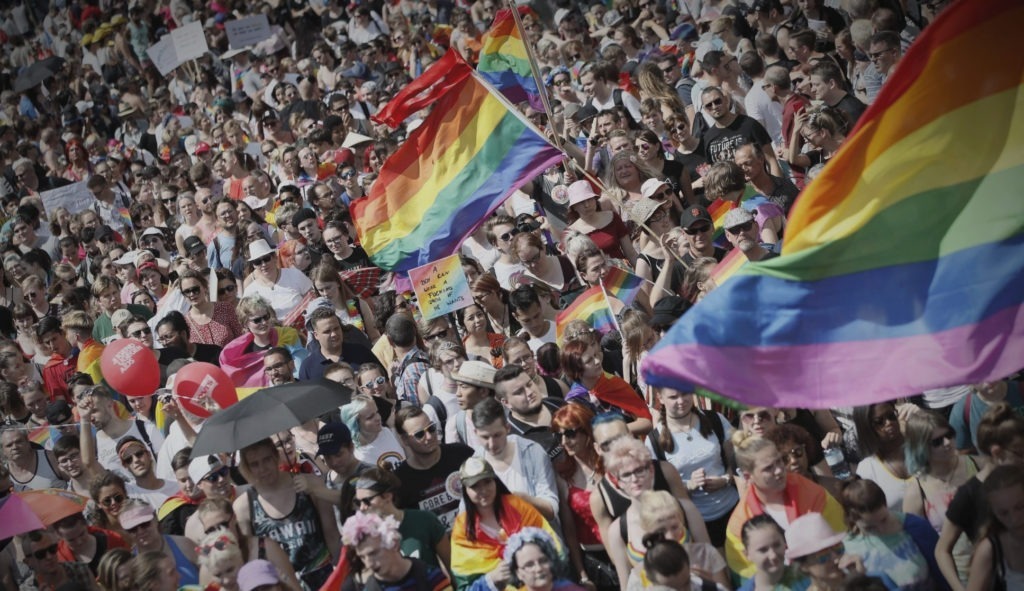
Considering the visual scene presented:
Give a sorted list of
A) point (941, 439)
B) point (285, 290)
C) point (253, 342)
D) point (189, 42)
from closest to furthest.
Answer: point (941, 439) → point (253, 342) → point (285, 290) → point (189, 42)

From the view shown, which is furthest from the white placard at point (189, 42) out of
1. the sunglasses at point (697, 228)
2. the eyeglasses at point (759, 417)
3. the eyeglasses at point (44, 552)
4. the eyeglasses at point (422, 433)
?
the eyeglasses at point (759, 417)

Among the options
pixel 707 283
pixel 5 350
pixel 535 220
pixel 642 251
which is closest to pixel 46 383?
pixel 5 350

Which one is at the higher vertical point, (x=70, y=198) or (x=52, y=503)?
(x=52, y=503)

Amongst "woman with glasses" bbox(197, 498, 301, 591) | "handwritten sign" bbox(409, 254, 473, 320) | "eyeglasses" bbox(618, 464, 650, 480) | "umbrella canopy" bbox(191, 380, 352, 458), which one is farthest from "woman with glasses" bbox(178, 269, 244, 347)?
"eyeglasses" bbox(618, 464, 650, 480)

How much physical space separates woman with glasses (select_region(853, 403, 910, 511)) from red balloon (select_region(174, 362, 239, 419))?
4.23 meters

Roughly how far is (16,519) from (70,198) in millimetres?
9738

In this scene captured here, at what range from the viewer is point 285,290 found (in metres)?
10.6

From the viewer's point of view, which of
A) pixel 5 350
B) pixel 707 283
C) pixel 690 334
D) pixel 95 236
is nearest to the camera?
pixel 690 334

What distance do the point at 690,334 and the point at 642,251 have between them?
4.65 metres

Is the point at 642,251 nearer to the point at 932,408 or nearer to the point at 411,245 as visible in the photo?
the point at 411,245

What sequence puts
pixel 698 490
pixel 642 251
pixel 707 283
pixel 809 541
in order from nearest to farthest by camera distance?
pixel 809 541, pixel 698 490, pixel 707 283, pixel 642 251

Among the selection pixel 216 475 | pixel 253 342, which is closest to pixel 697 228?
pixel 253 342

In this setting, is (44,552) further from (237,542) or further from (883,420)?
(883,420)

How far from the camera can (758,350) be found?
5207 mm
